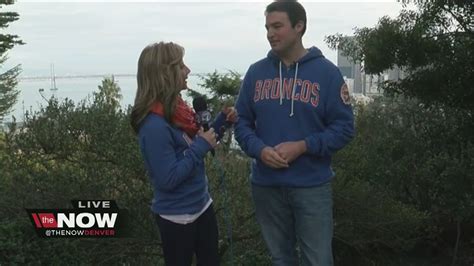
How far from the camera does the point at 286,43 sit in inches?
94.6

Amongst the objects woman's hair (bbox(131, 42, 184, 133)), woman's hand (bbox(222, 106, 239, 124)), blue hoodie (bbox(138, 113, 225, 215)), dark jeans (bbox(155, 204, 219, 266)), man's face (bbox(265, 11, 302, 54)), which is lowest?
dark jeans (bbox(155, 204, 219, 266))

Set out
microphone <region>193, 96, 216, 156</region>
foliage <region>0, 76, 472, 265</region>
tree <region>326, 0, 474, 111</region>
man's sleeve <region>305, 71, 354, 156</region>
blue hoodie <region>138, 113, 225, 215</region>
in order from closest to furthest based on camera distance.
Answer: blue hoodie <region>138, 113, 225, 215</region>, man's sleeve <region>305, 71, 354, 156</region>, microphone <region>193, 96, 216, 156</region>, foliage <region>0, 76, 472, 265</region>, tree <region>326, 0, 474, 111</region>

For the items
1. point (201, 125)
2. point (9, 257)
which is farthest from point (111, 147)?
point (201, 125)

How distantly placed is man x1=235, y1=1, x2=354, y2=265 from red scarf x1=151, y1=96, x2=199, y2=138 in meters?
0.22

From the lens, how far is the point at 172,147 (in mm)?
2279

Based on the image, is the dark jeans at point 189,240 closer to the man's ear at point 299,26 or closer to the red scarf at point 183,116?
the red scarf at point 183,116

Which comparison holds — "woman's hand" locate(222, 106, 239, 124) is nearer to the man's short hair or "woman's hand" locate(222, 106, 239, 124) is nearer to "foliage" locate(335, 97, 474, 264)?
the man's short hair

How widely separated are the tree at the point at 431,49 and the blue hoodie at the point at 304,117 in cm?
350

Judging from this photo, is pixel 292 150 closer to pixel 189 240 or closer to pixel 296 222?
pixel 296 222

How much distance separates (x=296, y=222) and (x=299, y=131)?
0.38 m

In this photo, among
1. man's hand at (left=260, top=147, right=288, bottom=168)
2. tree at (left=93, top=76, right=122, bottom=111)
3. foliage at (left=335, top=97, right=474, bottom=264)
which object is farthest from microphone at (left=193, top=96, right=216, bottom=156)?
foliage at (left=335, top=97, right=474, bottom=264)

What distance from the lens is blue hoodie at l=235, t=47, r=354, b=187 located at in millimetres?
2367

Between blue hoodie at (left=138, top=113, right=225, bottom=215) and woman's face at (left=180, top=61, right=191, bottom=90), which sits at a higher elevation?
woman's face at (left=180, top=61, right=191, bottom=90)

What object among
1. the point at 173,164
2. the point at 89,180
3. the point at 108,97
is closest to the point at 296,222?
the point at 173,164
